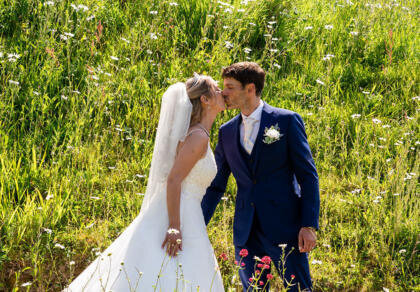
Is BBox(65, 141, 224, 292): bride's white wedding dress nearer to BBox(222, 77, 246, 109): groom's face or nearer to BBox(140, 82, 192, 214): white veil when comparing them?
BBox(140, 82, 192, 214): white veil

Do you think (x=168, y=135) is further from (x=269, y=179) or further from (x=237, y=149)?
(x=269, y=179)

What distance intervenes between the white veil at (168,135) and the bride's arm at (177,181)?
0.12 m

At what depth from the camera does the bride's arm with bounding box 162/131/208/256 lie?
3.36 meters

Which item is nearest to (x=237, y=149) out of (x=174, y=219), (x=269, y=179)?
(x=269, y=179)

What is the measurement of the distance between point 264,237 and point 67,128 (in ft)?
9.20

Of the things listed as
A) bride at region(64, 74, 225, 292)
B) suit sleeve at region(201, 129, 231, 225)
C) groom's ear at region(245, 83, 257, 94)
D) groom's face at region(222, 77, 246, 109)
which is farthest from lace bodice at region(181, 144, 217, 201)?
groom's ear at region(245, 83, 257, 94)

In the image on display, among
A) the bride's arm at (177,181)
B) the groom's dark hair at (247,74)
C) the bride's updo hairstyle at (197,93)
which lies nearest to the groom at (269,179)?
the groom's dark hair at (247,74)

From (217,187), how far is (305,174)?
743mm

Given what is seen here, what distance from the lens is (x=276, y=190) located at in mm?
3516

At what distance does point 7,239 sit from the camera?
13.9 feet

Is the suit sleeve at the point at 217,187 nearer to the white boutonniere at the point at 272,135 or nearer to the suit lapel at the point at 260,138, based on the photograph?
the suit lapel at the point at 260,138

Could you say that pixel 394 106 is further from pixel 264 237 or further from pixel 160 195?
pixel 160 195

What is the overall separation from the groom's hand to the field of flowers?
526 millimetres

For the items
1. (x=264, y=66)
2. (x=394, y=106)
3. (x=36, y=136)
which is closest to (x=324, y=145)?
(x=394, y=106)
